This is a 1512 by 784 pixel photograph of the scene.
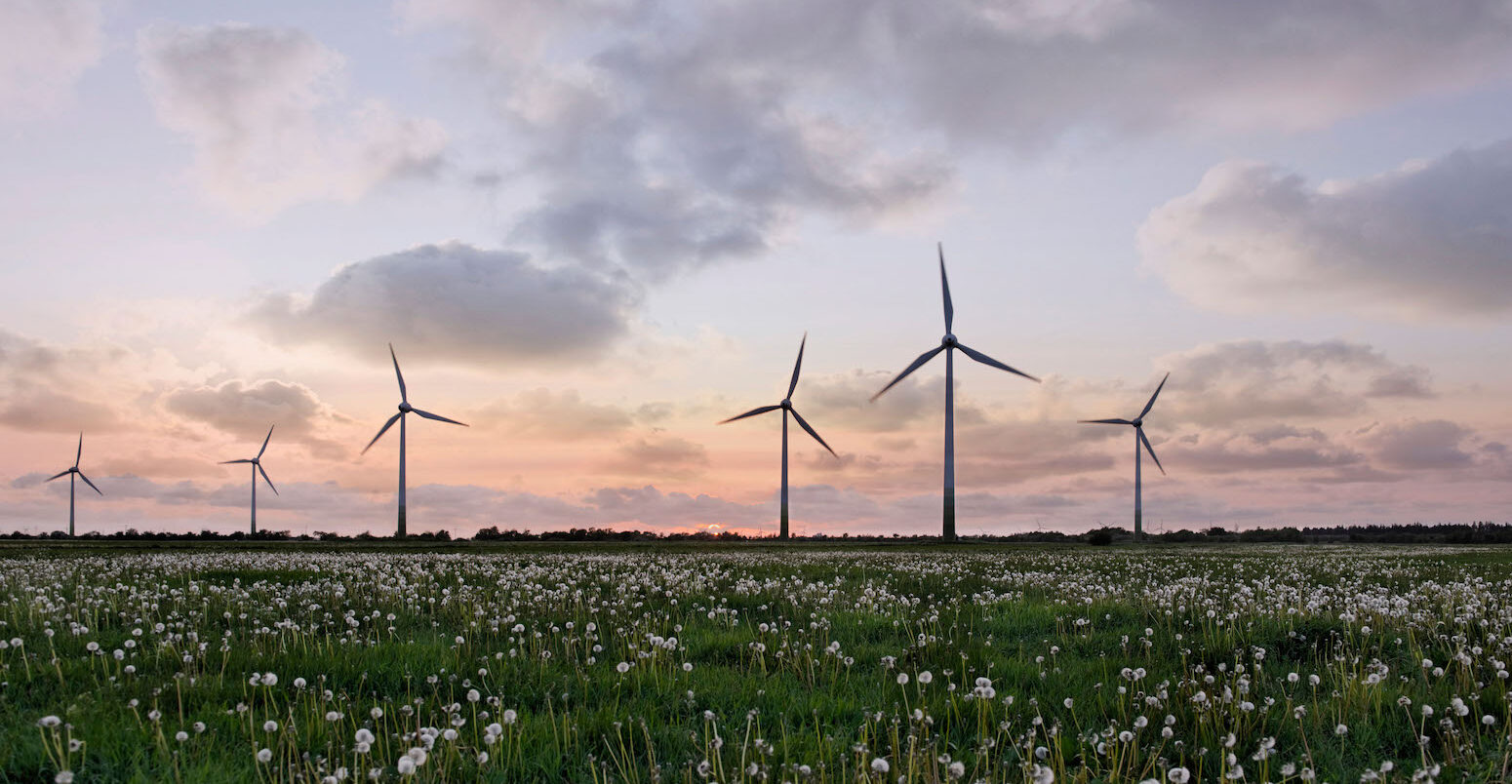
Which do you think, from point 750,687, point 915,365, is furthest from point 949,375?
point 750,687

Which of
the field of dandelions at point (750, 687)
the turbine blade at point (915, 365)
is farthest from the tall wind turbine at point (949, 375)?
the field of dandelions at point (750, 687)

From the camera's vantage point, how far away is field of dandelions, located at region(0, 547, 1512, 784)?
6129 mm

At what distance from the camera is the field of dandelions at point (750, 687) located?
20.1 feet

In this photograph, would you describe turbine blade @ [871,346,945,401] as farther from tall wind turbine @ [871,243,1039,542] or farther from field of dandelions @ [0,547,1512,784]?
field of dandelions @ [0,547,1512,784]

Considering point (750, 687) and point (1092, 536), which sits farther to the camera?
point (1092, 536)

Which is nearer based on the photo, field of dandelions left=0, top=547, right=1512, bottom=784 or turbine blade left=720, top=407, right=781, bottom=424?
field of dandelions left=0, top=547, right=1512, bottom=784

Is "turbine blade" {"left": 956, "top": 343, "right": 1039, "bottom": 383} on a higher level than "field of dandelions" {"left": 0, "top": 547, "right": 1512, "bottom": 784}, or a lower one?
higher

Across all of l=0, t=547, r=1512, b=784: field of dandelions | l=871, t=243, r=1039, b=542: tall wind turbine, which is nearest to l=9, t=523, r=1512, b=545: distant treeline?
l=871, t=243, r=1039, b=542: tall wind turbine

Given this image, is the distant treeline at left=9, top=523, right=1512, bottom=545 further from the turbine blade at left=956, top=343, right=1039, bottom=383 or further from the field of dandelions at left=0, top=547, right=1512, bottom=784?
the field of dandelions at left=0, top=547, right=1512, bottom=784

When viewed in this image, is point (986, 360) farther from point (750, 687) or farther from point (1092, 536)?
point (750, 687)

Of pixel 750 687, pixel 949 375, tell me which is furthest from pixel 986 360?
pixel 750 687

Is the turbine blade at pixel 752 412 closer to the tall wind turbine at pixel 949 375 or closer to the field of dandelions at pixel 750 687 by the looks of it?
the tall wind turbine at pixel 949 375

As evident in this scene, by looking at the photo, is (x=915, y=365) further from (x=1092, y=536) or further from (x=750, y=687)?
(x=750, y=687)

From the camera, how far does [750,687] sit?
26.6 ft
